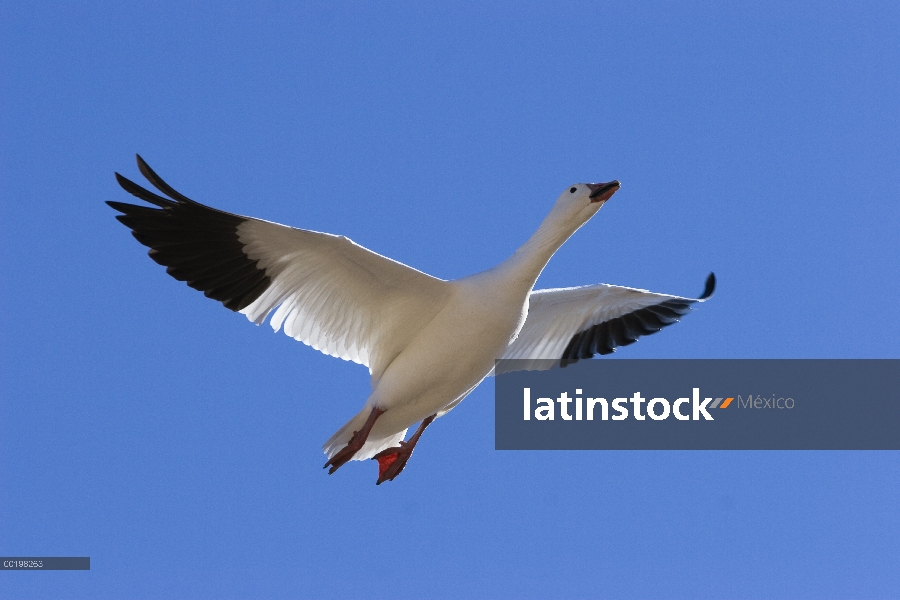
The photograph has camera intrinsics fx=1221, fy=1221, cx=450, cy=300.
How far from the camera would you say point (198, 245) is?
13039 mm

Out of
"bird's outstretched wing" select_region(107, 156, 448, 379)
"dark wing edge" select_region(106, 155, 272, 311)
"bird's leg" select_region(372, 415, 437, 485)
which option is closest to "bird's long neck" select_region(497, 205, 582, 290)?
"bird's outstretched wing" select_region(107, 156, 448, 379)

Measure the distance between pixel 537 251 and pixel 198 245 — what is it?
367 cm

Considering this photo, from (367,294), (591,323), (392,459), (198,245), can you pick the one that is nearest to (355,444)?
(392,459)

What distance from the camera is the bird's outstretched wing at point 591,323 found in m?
16.0

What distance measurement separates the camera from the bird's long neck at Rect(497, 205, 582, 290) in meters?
13.4

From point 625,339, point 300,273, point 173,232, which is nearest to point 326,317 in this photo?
point 300,273

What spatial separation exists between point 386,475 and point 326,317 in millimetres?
2202

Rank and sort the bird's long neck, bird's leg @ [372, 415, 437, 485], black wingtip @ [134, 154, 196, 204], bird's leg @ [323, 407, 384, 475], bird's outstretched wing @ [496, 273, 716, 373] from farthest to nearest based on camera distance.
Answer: bird's outstretched wing @ [496, 273, 716, 373]
bird's leg @ [372, 415, 437, 485]
bird's leg @ [323, 407, 384, 475]
the bird's long neck
black wingtip @ [134, 154, 196, 204]

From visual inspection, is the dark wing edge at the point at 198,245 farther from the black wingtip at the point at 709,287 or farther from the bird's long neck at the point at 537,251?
the black wingtip at the point at 709,287

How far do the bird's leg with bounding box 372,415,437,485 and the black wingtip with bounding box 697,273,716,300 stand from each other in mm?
4162

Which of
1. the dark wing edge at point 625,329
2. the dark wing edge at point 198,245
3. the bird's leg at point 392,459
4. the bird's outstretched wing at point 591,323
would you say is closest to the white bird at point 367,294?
the dark wing edge at point 198,245

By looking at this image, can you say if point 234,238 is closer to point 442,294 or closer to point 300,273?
point 300,273

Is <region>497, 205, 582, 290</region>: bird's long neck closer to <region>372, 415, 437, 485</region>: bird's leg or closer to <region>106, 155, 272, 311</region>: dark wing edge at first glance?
<region>372, 415, 437, 485</region>: bird's leg

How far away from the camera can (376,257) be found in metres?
13.2
